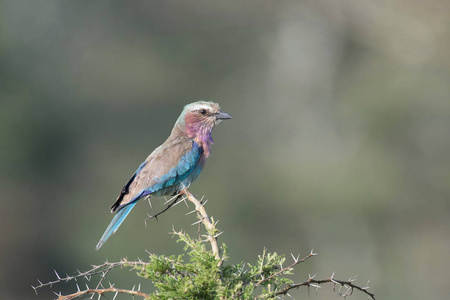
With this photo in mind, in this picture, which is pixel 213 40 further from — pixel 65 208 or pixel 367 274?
pixel 367 274

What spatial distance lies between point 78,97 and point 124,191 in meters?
17.6

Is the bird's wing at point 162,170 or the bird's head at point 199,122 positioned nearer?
the bird's wing at point 162,170

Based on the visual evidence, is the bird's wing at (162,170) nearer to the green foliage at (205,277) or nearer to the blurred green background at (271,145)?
the green foliage at (205,277)

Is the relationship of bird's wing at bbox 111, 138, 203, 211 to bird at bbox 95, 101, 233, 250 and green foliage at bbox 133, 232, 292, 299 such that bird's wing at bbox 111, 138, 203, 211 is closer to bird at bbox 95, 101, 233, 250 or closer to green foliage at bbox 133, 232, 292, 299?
bird at bbox 95, 101, 233, 250

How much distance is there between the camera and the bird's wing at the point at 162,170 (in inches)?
202

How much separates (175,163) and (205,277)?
98.0 inches

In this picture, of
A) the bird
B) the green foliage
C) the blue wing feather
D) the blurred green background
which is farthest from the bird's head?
the blurred green background

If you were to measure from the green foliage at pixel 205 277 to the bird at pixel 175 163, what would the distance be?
185cm

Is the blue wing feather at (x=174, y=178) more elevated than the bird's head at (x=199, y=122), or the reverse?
the bird's head at (x=199, y=122)

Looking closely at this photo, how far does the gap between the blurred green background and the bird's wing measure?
1251cm

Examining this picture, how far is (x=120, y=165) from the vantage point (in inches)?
827

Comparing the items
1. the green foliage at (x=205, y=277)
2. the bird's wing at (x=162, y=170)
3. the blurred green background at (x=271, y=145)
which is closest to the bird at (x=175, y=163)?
the bird's wing at (x=162, y=170)

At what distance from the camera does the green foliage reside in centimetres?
284

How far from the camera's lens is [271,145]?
2286 centimetres
